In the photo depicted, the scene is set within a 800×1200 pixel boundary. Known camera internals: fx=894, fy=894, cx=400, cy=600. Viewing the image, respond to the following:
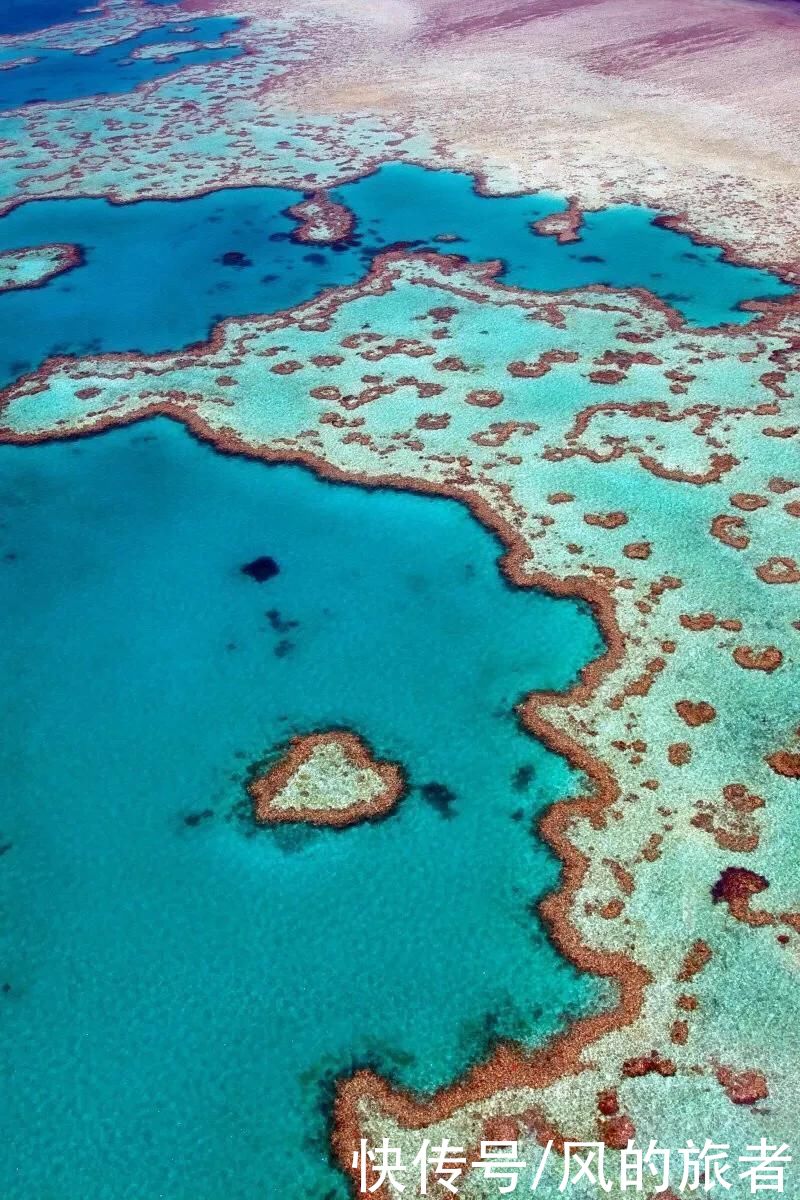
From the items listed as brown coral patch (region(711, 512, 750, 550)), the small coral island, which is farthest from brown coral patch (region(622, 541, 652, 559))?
the small coral island

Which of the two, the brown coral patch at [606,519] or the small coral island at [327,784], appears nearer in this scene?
the small coral island at [327,784]

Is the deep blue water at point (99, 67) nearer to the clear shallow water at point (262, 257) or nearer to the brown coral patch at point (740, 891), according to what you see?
the clear shallow water at point (262, 257)

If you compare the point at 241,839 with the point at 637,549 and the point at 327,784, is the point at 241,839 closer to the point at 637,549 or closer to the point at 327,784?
the point at 327,784

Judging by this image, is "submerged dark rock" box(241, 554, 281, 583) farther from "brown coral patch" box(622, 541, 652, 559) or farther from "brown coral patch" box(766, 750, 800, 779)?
"brown coral patch" box(766, 750, 800, 779)

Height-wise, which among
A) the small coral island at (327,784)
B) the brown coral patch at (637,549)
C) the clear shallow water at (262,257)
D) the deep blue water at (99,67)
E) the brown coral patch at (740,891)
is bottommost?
the brown coral patch at (740,891)

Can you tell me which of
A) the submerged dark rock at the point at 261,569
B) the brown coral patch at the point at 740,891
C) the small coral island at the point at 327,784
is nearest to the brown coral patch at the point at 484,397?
the submerged dark rock at the point at 261,569

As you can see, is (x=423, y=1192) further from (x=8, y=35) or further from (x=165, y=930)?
(x=8, y=35)

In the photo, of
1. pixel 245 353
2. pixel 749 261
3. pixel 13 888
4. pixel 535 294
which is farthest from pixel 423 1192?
pixel 749 261
